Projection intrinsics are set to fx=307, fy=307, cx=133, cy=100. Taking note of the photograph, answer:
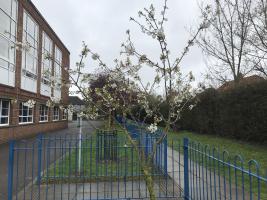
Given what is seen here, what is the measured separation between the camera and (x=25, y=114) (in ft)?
64.7

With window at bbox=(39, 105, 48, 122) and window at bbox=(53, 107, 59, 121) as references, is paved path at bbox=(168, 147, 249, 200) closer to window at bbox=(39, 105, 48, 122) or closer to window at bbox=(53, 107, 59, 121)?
window at bbox=(39, 105, 48, 122)

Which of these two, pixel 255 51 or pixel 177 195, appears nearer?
pixel 177 195

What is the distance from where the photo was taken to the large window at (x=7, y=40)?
599 inches

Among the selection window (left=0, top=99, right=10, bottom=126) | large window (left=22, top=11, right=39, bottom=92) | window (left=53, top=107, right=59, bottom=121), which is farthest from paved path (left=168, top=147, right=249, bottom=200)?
window (left=53, top=107, right=59, bottom=121)

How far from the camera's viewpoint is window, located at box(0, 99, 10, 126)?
1545 cm

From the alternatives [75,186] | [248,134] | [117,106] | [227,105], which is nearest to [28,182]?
[75,186]

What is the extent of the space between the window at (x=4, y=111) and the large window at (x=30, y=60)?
8.88ft

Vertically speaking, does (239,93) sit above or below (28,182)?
above

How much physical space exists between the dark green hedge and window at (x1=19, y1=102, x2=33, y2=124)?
11.3m

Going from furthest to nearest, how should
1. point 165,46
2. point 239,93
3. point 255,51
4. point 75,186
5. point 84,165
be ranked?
point 255,51, point 239,93, point 84,165, point 75,186, point 165,46

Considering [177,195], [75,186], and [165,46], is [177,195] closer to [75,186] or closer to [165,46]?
[75,186]

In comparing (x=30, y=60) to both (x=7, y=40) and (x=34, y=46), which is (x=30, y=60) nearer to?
(x=34, y=46)

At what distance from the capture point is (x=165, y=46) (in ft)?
12.7

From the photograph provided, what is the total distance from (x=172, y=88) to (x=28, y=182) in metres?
4.83
